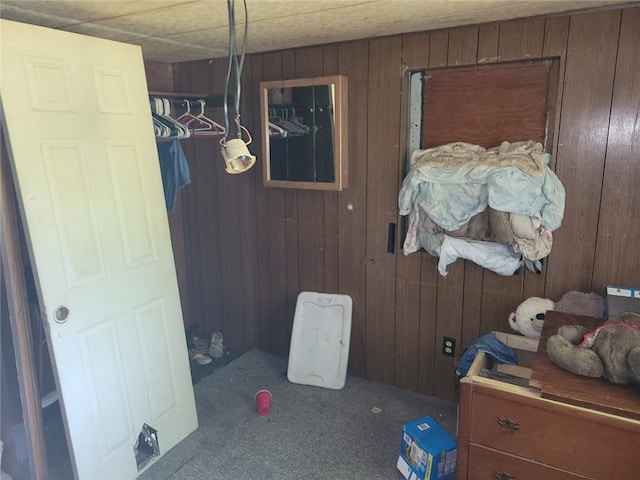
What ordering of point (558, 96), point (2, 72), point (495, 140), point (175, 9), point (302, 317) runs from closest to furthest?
point (2, 72)
point (175, 9)
point (558, 96)
point (495, 140)
point (302, 317)

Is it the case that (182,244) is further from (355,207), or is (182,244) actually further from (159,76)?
(355,207)

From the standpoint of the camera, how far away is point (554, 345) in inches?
70.0

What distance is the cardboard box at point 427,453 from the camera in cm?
204

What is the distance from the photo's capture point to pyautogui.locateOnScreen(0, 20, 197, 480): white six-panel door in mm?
1810

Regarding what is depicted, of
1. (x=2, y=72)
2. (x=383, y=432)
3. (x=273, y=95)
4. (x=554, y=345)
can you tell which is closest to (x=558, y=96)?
(x=554, y=345)

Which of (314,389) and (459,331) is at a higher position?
(459,331)

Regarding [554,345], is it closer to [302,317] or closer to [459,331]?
[459,331]

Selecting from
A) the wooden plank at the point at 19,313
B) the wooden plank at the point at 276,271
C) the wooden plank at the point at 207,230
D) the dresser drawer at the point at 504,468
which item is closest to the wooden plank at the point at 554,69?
the dresser drawer at the point at 504,468

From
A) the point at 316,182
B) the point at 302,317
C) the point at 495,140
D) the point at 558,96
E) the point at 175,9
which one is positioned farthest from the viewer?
the point at 302,317

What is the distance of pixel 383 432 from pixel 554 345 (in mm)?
1091

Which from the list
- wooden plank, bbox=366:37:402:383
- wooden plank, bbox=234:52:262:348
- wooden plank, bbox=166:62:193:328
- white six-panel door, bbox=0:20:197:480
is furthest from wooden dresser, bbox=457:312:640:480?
wooden plank, bbox=166:62:193:328

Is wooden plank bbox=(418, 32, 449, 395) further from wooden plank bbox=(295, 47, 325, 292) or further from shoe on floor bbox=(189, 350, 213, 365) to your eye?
shoe on floor bbox=(189, 350, 213, 365)

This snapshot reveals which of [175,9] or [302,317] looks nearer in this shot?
[175,9]

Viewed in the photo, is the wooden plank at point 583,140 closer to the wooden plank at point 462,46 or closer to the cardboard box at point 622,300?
the cardboard box at point 622,300
